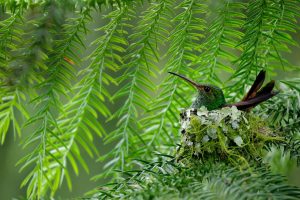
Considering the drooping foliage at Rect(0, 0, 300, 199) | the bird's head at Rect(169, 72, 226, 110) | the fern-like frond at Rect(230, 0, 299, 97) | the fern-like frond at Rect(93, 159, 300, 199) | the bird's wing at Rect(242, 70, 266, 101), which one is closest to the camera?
the fern-like frond at Rect(93, 159, 300, 199)

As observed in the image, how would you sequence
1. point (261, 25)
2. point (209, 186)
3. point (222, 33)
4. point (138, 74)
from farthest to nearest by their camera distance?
point (138, 74) → point (222, 33) → point (261, 25) → point (209, 186)

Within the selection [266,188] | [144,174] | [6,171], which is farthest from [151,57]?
[6,171]

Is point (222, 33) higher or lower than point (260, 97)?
higher

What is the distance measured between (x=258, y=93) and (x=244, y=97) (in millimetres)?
79

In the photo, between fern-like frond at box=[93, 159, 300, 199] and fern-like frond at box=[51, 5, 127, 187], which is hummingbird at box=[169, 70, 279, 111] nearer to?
fern-like frond at box=[51, 5, 127, 187]

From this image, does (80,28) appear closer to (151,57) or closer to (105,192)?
(151,57)

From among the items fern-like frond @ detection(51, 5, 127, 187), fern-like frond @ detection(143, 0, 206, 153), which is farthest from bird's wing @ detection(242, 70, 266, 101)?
fern-like frond @ detection(51, 5, 127, 187)

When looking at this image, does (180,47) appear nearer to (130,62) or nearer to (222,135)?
(130,62)

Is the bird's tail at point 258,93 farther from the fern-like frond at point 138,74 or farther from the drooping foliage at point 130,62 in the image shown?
the fern-like frond at point 138,74

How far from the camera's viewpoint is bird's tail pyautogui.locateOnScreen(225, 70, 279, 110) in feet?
4.62

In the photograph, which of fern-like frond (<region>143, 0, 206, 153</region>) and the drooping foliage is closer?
the drooping foliage

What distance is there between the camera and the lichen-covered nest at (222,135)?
1.36 metres

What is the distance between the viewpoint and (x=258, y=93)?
1.46 m

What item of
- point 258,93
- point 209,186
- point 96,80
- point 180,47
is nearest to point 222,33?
point 180,47
